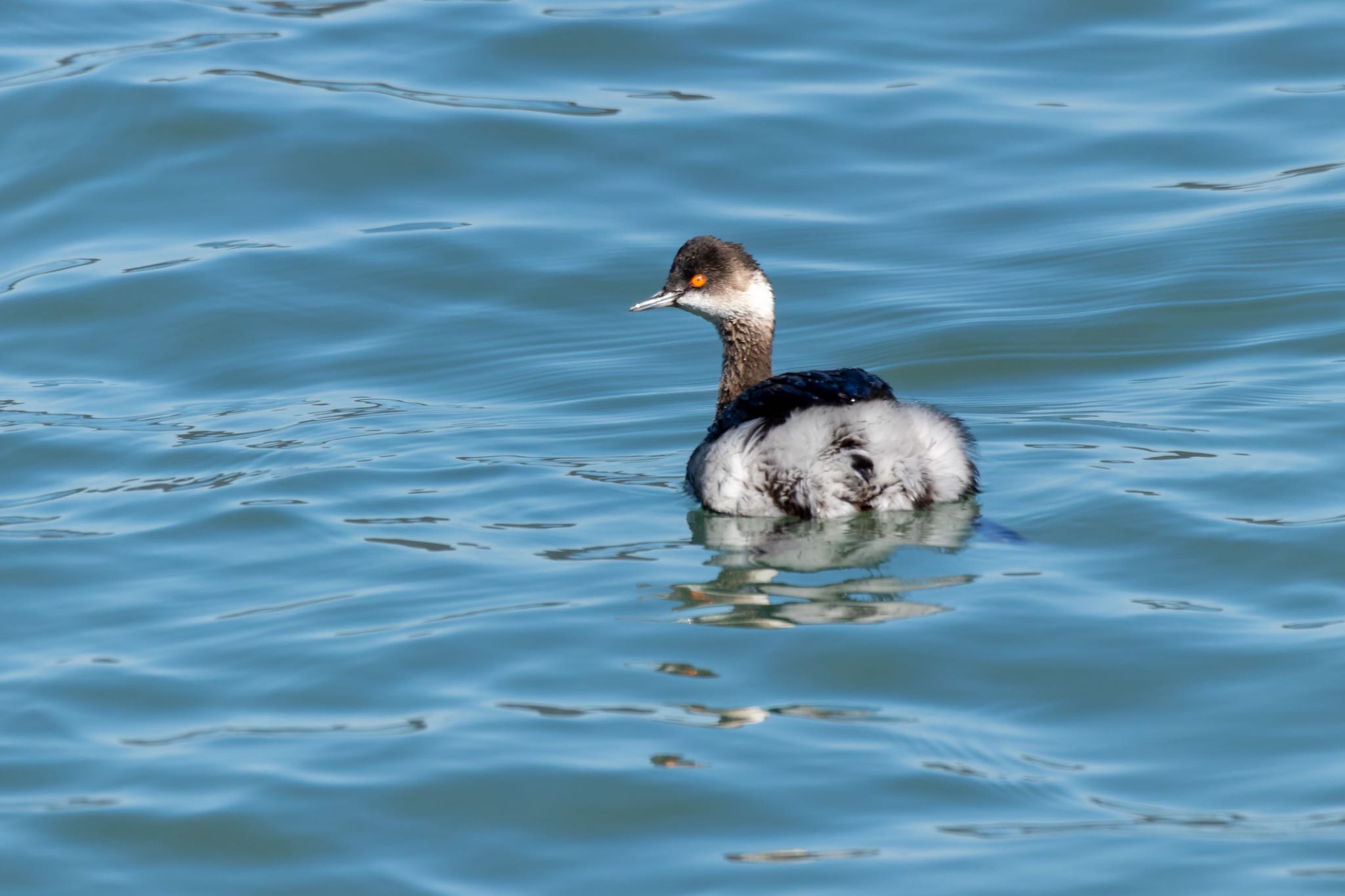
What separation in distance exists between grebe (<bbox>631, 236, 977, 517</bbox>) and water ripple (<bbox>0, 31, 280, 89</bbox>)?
7644mm

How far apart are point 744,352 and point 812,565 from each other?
2006mm

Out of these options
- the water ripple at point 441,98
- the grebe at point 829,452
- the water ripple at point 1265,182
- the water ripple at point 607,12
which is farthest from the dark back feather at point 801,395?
the water ripple at point 607,12

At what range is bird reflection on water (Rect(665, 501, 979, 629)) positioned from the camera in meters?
6.46

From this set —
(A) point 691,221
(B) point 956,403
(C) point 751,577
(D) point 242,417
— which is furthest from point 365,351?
(C) point 751,577

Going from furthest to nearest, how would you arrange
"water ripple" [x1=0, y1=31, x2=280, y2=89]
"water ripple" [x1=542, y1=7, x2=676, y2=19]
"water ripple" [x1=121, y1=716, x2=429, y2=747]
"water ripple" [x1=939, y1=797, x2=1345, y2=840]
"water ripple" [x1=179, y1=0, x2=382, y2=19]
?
"water ripple" [x1=179, y1=0, x2=382, y2=19] < "water ripple" [x1=542, y1=7, x2=676, y2=19] < "water ripple" [x1=0, y1=31, x2=280, y2=89] < "water ripple" [x1=121, y1=716, x2=429, y2=747] < "water ripple" [x1=939, y1=797, x2=1345, y2=840]

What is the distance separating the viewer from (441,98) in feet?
43.3

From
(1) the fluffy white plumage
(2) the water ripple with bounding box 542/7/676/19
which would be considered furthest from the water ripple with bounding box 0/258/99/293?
(1) the fluffy white plumage

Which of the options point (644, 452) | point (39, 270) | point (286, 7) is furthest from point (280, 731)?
point (286, 7)

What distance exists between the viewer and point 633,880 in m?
5.05

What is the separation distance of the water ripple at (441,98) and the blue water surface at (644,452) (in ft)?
0.24

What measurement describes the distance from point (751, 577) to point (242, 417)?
10.8 feet

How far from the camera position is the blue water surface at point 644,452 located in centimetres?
534

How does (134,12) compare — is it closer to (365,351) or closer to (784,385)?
(365,351)

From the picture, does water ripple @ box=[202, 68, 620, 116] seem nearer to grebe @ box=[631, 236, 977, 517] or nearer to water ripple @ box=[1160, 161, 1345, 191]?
water ripple @ box=[1160, 161, 1345, 191]
